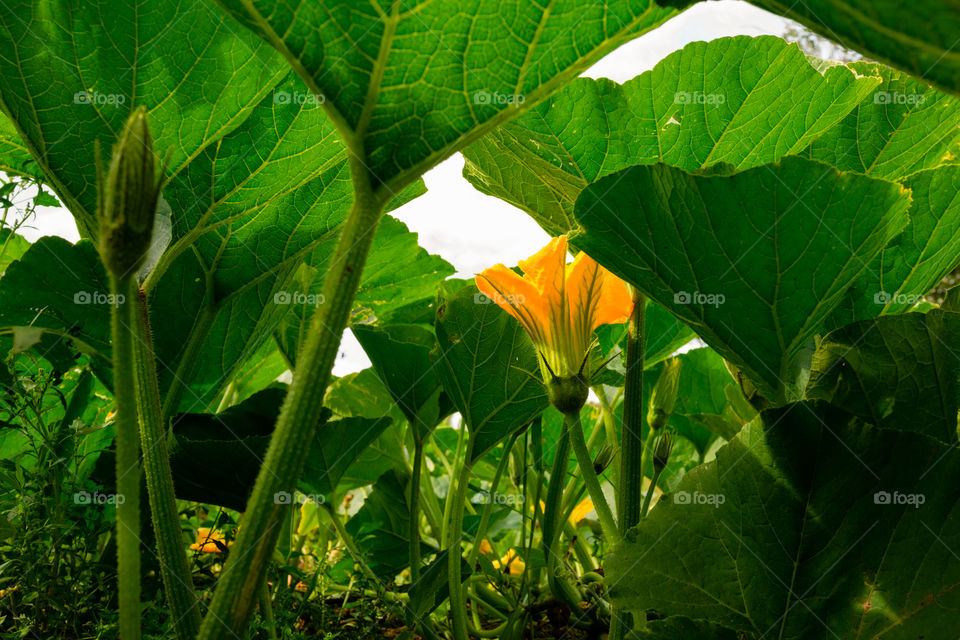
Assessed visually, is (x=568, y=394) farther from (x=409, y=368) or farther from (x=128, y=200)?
(x=128, y=200)

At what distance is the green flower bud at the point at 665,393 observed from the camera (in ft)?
3.98

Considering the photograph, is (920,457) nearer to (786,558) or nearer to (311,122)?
(786,558)

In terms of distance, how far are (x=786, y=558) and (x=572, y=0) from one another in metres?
0.63

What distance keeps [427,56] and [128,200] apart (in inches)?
12.3

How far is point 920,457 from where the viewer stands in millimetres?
771

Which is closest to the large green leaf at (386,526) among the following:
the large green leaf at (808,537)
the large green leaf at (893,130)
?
the large green leaf at (808,537)

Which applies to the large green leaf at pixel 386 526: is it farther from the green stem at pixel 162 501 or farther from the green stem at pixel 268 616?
the green stem at pixel 162 501

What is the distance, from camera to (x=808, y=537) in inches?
31.6

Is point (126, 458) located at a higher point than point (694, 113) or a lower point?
lower

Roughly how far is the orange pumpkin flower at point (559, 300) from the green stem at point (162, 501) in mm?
437

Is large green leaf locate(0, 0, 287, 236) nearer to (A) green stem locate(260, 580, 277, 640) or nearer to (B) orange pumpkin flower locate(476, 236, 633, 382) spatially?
(B) orange pumpkin flower locate(476, 236, 633, 382)

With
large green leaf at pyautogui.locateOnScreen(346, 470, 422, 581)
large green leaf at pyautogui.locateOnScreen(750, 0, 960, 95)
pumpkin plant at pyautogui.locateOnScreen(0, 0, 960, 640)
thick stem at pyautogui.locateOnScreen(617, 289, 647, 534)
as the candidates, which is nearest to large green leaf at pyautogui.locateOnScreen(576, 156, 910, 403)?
pumpkin plant at pyautogui.locateOnScreen(0, 0, 960, 640)

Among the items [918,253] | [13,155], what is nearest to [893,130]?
[918,253]

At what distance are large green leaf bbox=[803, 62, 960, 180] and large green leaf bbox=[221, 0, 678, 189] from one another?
627 millimetres
